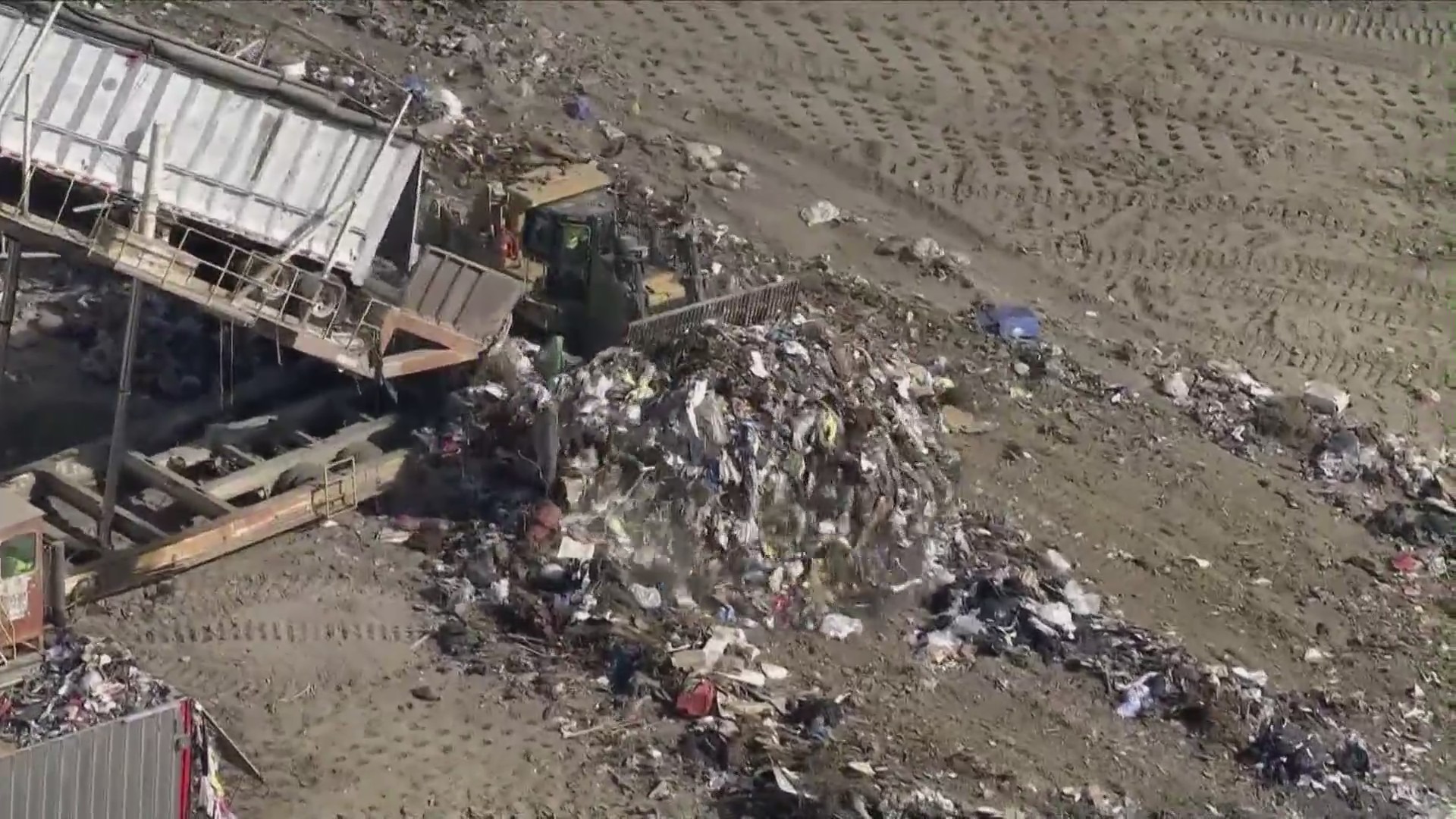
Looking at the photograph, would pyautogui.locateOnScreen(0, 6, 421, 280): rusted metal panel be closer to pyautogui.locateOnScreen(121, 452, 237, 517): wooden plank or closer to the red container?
pyautogui.locateOnScreen(121, 452, 237, 517): wooden plank

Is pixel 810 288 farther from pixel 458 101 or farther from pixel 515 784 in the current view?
pixel 515 784

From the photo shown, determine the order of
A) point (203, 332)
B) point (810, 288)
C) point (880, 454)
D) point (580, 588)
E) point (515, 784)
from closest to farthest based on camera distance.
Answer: point (515, 784) < point (580, 588) < point (880, 454) < point (203, 332) < point (810, 288)

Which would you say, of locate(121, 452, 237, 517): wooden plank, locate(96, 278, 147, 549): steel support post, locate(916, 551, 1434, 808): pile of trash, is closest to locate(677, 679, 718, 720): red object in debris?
locate(916, 551, 1434, 808): pile of trash

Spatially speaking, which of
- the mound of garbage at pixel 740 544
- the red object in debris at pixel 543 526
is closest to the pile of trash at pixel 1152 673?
the mound of garbage at pixel 740 544

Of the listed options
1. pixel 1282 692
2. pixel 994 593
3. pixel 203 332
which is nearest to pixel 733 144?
pixel 203 332

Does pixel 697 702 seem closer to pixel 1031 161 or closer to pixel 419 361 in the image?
pixel 419 361

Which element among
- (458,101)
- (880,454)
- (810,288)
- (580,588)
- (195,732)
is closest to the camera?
(195,732)
